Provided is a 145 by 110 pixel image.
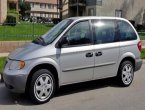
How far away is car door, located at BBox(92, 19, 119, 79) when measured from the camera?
7652 millimetres

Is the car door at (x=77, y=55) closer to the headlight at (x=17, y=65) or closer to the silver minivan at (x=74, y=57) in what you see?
A: the silver minivan at (x=74, y=57)

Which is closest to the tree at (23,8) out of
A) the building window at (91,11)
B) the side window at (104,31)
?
the building window at (91,11)

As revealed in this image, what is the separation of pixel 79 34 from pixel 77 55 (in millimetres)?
517

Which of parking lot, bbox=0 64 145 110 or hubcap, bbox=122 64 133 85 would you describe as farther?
hubcap, bbox=122 64 133 85

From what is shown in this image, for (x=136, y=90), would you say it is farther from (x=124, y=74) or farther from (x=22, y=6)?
(x=22, y=6)

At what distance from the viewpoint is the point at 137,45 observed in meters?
8.52

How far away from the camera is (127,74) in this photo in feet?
27.4

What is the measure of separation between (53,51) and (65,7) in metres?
42.8

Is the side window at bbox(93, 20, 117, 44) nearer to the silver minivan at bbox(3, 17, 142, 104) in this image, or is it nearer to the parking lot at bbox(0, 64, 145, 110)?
the silver minivan at bbox(3, 17, 142, 104)

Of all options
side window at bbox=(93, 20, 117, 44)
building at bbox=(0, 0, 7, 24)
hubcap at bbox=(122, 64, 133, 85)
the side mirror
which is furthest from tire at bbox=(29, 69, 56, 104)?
building at bbox=(0, 0, 7, 24)

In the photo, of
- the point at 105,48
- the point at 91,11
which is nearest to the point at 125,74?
the point at 105,48

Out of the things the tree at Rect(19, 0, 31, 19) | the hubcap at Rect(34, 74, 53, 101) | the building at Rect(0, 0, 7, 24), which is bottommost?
the hubcap at Rect(34, 74, 53, 101)

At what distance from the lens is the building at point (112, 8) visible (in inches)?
1606

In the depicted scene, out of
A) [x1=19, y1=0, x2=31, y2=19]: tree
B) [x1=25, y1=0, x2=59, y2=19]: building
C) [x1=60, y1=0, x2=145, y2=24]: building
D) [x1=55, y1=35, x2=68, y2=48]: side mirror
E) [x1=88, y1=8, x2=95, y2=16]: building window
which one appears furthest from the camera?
[x1=25, y1=0, x2=59, y2=19]: building
